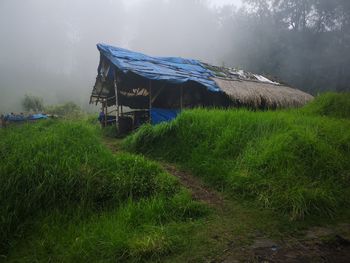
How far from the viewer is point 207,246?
10.1ft

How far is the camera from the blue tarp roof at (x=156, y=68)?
9688mm

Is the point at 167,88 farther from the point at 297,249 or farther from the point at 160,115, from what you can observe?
the point at 297,249

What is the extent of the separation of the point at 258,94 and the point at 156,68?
427 centimetres

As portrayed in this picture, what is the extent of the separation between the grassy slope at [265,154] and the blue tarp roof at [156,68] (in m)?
3.34

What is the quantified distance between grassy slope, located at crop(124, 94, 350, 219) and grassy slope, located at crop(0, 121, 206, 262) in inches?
39.0

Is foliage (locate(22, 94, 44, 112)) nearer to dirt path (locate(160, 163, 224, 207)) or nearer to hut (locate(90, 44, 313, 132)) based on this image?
hut (locate(90, 44, 313, 132))

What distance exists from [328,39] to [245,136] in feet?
71.8

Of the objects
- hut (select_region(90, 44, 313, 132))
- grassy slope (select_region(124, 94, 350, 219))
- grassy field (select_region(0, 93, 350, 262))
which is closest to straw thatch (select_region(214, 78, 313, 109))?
hut (select_region(90, 44, 313, 132))

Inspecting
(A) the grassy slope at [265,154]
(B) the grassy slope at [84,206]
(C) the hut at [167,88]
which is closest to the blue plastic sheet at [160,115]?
(C) the hut at [167,88]

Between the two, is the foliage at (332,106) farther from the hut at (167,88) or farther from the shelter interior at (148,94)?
the shelter interior at (148,94)

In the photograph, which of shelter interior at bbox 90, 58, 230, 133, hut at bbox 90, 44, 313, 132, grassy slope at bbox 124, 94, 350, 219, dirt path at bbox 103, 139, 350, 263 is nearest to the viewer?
dirt path at bbox 103, 139, 350, 263

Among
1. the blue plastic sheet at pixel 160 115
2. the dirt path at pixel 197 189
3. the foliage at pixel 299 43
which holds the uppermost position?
the foliage at pixel 299 43

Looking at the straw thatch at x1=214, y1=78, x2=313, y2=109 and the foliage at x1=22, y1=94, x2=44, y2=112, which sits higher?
the straw thatch at x1=214, y1=78, x2=313, y2=109

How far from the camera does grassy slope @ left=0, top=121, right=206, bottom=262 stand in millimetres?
3064
